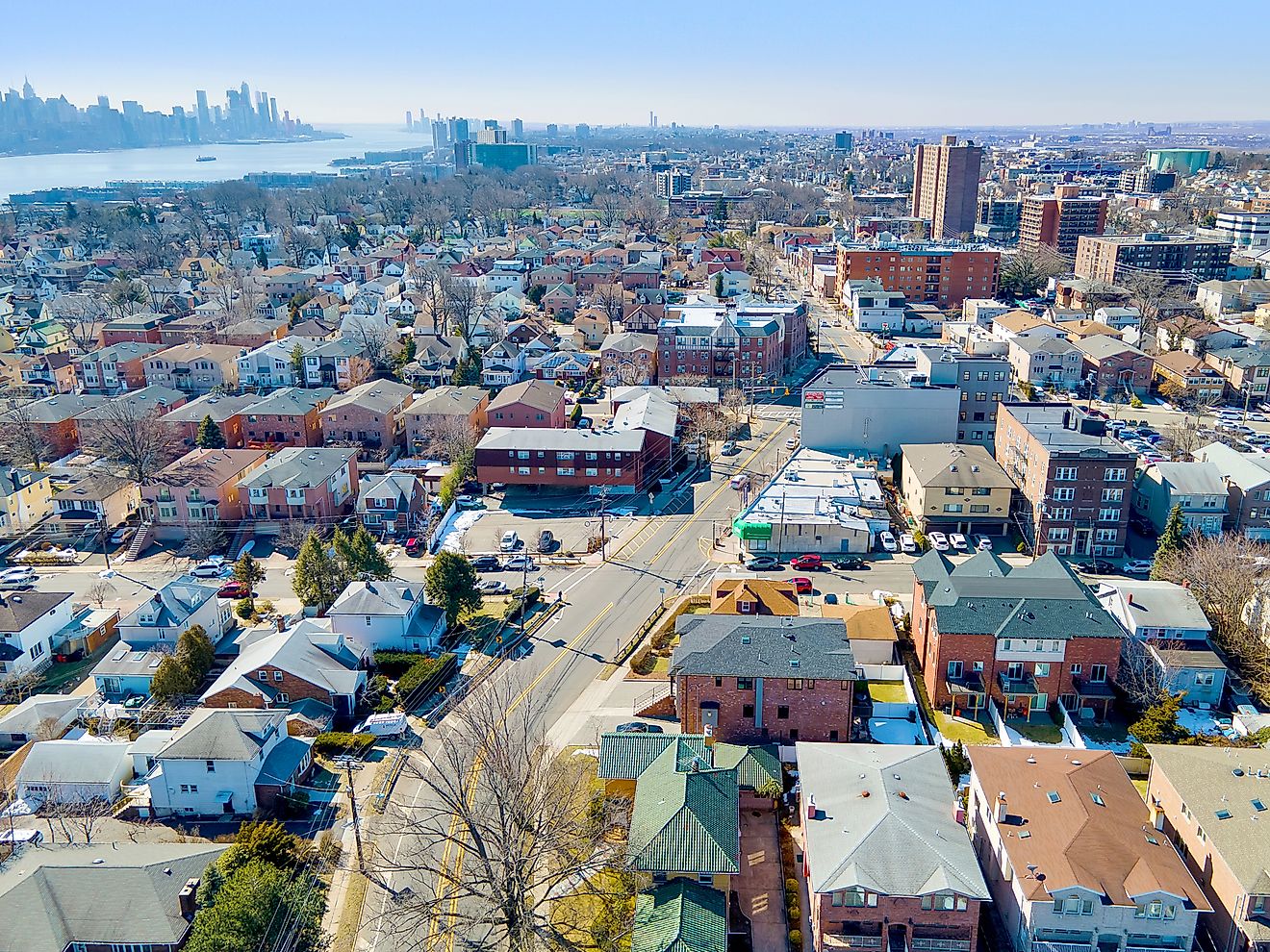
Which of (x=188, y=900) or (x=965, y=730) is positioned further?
(x=965, y=730)

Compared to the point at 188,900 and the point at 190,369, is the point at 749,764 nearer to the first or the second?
the point at 188,900

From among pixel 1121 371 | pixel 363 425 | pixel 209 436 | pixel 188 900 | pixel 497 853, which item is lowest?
pixel 497 853

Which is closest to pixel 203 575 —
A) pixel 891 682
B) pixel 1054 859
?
pixel 891 682

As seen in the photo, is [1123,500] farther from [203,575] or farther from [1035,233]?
[1035,233]

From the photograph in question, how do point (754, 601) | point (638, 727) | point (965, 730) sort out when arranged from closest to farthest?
1. point (638, 727)
2. point (965, 730)
3. point (754, 601)

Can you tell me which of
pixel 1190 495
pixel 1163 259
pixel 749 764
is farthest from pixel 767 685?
pixel 1163 259

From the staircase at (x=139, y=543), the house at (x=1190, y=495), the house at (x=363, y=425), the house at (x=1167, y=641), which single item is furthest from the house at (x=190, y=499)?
the house at (x=1190, y=495)
